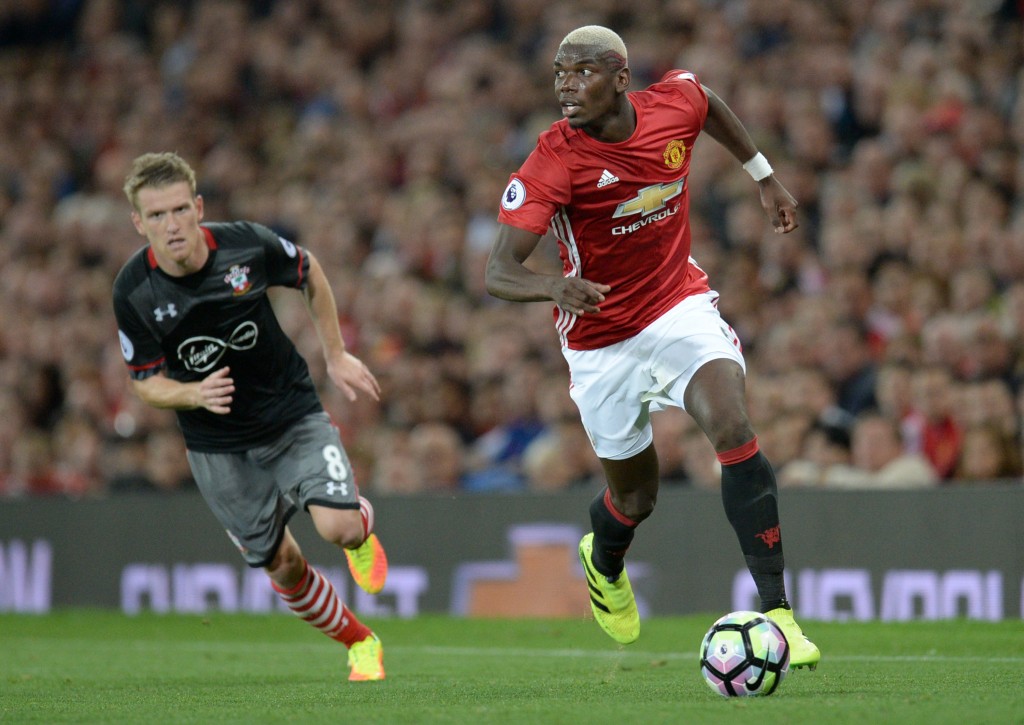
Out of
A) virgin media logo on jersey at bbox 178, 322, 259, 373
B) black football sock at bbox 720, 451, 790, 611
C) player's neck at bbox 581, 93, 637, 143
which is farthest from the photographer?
virgin media logo on jersey at bbox 178, 322, 259, 373

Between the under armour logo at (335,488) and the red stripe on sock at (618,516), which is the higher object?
the under armour logo at (335,488)

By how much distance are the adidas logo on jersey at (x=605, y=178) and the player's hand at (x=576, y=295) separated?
0.72 m

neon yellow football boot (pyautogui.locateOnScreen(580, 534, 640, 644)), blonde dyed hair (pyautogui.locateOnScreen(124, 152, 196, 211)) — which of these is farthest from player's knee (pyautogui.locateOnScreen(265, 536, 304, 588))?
blonde dyed hair (pyautogui.locateOnScreen(124, 152, 196, 211))

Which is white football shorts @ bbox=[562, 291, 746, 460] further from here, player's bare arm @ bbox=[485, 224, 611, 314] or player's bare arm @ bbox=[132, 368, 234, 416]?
player's bare arm @ bbox=[132, 368, 234, 416]

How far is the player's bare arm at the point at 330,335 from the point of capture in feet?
24.0

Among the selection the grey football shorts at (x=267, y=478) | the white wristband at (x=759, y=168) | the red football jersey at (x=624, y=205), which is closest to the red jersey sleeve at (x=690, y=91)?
the red football jersey at (x=624, y=205)

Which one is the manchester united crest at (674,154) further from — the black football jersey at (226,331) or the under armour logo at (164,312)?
the under armour logo at (164,312)

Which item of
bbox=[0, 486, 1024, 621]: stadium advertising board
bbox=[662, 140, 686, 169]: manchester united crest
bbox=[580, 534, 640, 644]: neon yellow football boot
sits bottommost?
bbox=[0, 486, 1024, 621]: stadium advertising board

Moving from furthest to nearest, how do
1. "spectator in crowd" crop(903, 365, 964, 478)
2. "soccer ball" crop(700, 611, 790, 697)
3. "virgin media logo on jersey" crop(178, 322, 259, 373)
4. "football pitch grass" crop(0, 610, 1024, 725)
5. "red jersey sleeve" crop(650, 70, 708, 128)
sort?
1. "spectator in crowd" crop(903, 365, 964, 478)
2. "virgin media logo on jersey" crop(178, 322, 259, 373)
3. "red jersey sleeve" crop(650, 70, 708, 128)
4. "soccer ball" crop(700, 611, 790, 697)
5. "football pitch grass" crop(0, 610, 1024, 725)

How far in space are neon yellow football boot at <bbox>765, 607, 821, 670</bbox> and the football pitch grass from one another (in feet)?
0.39

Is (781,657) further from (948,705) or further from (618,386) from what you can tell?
(618,386)

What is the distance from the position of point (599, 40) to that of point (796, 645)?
8.19 ft

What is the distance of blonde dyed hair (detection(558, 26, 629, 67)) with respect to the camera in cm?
627

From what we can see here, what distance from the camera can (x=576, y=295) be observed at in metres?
5.75
